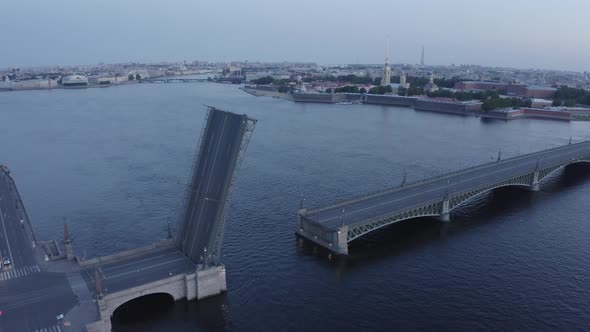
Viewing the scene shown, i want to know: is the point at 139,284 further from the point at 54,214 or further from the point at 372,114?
the point at 372,114

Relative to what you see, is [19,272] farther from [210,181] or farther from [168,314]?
[210,181]

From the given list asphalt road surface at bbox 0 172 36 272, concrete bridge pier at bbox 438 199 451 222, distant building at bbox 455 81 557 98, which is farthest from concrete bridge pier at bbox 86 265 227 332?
distant building at bbox 455 81 557 98

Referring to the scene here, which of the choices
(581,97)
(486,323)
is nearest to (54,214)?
(486,323)

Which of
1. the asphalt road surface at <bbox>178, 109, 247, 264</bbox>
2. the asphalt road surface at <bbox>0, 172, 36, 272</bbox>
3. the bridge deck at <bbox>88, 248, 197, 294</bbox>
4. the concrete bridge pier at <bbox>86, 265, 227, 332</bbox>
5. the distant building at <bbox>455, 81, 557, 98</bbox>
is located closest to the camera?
the concrete bridge pier at <bbox>86, 265, 227, 332</bbox>

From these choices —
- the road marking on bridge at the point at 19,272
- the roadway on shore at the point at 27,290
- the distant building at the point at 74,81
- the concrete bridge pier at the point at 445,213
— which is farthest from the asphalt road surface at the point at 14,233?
the distant building at the point at 74,81

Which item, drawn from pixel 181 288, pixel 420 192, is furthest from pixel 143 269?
pixel 420 192

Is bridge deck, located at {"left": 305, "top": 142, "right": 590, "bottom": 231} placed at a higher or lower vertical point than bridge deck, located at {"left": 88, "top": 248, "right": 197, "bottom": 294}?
higher

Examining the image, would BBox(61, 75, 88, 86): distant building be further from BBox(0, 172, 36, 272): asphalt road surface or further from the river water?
BBox(0, 172, 36, 272): asphalt road surface

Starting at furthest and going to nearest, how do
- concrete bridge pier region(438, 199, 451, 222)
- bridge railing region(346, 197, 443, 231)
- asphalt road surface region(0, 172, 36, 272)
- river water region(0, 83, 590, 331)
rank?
concrete bridge pier region(438, 199, 451, 222) → bridge railing region(346, 197, 443, 231) → asphalt road surface region(0, 172, 36, 272) → river water region(0, 83, 590, 331)
